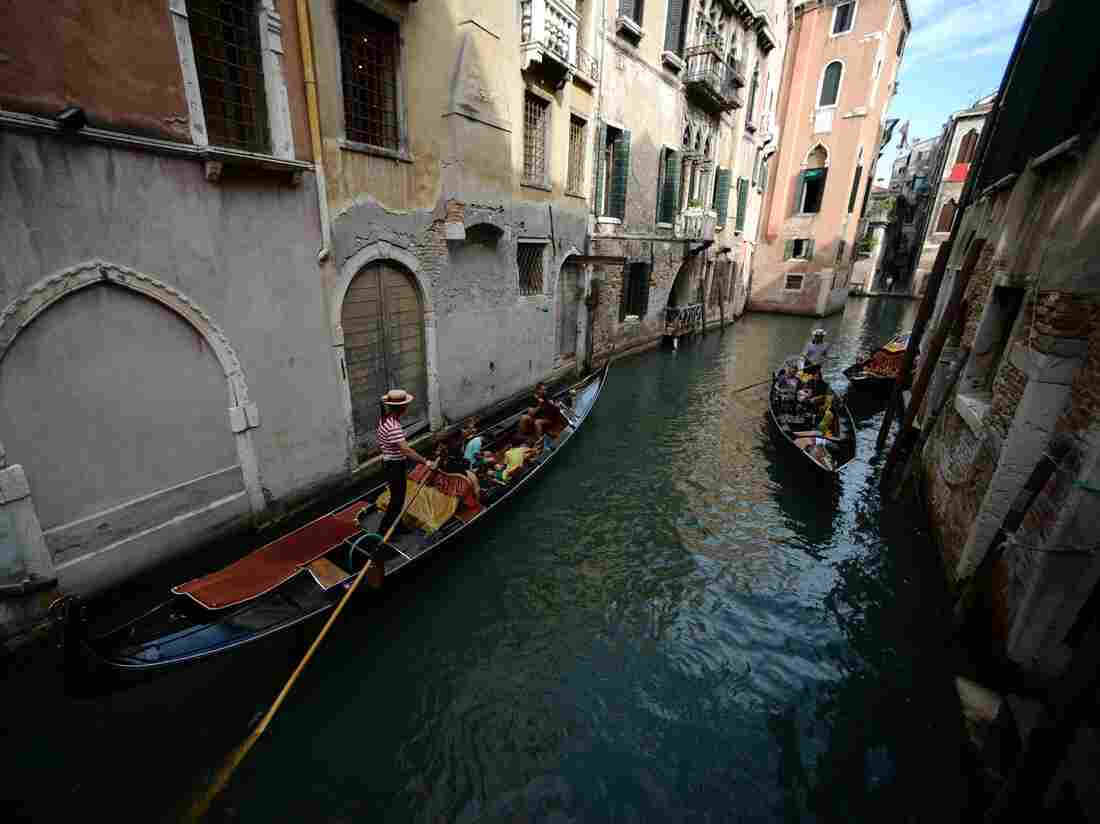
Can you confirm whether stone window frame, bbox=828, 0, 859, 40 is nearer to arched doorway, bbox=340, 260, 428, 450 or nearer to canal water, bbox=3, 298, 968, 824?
canal water, bbox=3, 298, 968, 824

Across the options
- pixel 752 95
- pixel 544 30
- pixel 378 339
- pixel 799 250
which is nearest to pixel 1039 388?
pixel 378 339

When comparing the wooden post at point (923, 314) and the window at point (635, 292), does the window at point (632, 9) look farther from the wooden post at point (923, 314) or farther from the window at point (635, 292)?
the wooden post at point (923, 314)

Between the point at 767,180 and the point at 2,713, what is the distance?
2768 centimetres

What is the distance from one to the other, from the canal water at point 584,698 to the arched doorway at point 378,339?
2.46 metres

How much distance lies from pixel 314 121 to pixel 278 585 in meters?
4.66

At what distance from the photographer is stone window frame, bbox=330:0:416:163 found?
18.2 feet

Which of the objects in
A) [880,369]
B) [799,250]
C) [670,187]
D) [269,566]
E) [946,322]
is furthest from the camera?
[799,250]

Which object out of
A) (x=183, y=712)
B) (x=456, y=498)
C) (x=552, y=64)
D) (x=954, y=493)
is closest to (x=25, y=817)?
(x=183, y=712)

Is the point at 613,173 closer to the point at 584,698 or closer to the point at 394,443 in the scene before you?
the point at 394,443

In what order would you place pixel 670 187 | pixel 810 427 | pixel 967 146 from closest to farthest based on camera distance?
pixel 810 427 → pixel 670 187 → pixel 967 146

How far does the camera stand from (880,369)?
12070 mm

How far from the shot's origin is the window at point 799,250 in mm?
22609

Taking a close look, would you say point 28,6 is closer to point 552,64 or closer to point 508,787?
point 508,787

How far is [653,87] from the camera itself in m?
12.3
